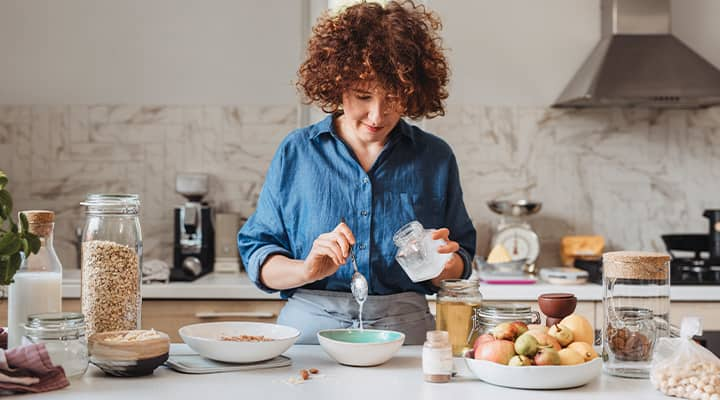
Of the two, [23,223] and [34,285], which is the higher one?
[23,223]

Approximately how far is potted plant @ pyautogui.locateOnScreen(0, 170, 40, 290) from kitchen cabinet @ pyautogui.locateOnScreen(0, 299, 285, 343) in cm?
169

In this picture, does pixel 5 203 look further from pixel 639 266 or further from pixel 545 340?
pixel 639 266

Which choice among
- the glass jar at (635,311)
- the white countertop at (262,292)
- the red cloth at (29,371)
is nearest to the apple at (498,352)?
the glass jar at (635,311)

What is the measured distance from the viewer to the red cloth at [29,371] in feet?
4.91

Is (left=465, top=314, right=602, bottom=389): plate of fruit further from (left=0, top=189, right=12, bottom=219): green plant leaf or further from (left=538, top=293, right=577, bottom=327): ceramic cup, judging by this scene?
(left=0, top=189, right=12, bottom=219): green plant leaf

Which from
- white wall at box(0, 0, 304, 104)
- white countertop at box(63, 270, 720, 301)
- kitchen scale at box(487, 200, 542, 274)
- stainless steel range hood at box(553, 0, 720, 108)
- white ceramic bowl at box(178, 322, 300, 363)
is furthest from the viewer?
white wall at box(0, 0, 304, 104)

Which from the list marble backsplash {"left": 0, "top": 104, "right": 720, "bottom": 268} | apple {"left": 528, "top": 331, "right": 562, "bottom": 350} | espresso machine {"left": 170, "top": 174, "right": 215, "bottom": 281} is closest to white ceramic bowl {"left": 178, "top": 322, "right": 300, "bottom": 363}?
apple {"left": 528, "top": 331, "right": 562, "bottom": 350}

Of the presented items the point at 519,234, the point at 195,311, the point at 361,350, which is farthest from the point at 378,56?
the point at 519,234

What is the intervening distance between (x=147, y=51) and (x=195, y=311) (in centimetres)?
135

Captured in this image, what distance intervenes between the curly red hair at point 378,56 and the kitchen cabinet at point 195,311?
133cm

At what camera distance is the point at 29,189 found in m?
3.92

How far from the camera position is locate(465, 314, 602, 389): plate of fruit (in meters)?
1.53

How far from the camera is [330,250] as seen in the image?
6.00ft

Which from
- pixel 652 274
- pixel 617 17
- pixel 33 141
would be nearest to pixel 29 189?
pixel 33 141
